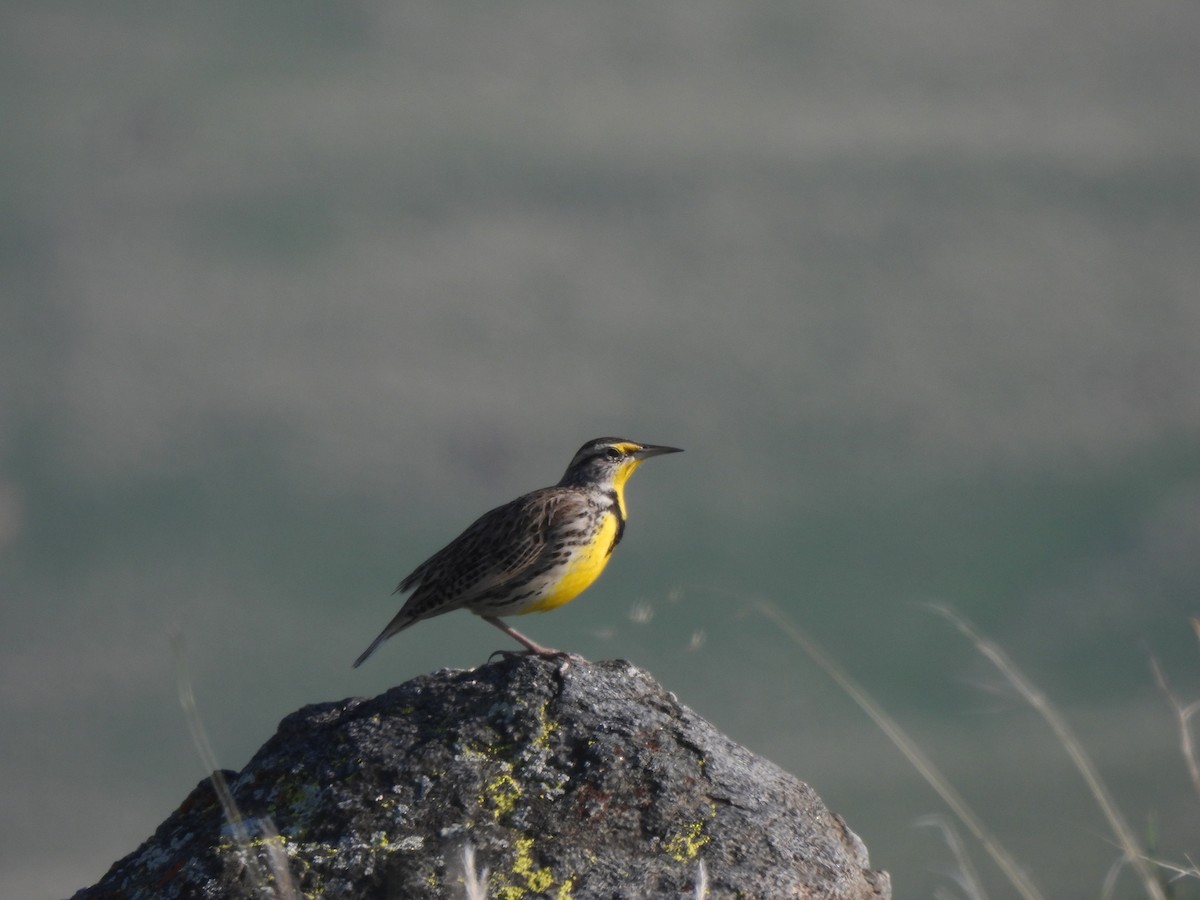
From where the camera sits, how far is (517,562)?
8695 millimetres

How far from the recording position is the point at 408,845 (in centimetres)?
531

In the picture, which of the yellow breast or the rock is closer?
the rock

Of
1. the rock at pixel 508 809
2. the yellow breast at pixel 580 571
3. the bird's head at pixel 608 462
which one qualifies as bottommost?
the rock at pixel 508 809

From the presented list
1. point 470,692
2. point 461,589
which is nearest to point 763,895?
point 470,692

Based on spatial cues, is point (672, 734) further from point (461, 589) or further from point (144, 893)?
point (461, 589)

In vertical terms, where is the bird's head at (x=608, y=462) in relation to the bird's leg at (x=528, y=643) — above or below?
above

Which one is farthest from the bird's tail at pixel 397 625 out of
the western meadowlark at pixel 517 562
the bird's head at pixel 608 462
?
the bird's head at pixel 608 462

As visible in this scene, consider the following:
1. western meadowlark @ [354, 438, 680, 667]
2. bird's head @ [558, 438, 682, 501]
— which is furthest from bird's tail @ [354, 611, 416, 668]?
bird's head @ [558, 438, 682, 501]

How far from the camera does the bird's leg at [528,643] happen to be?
6.73 m

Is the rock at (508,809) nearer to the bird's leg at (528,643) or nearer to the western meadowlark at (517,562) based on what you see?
the bird's leg at (528,643)

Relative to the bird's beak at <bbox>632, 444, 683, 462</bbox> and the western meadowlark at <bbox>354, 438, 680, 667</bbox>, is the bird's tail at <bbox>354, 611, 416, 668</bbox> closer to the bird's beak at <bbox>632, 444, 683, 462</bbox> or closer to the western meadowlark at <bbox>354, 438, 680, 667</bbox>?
the western meadowlark at <bbox>354, 438, 680, 667</bbox>

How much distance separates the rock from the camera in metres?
5.24

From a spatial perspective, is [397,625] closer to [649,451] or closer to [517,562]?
[517,562]

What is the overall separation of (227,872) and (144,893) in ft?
1.48
